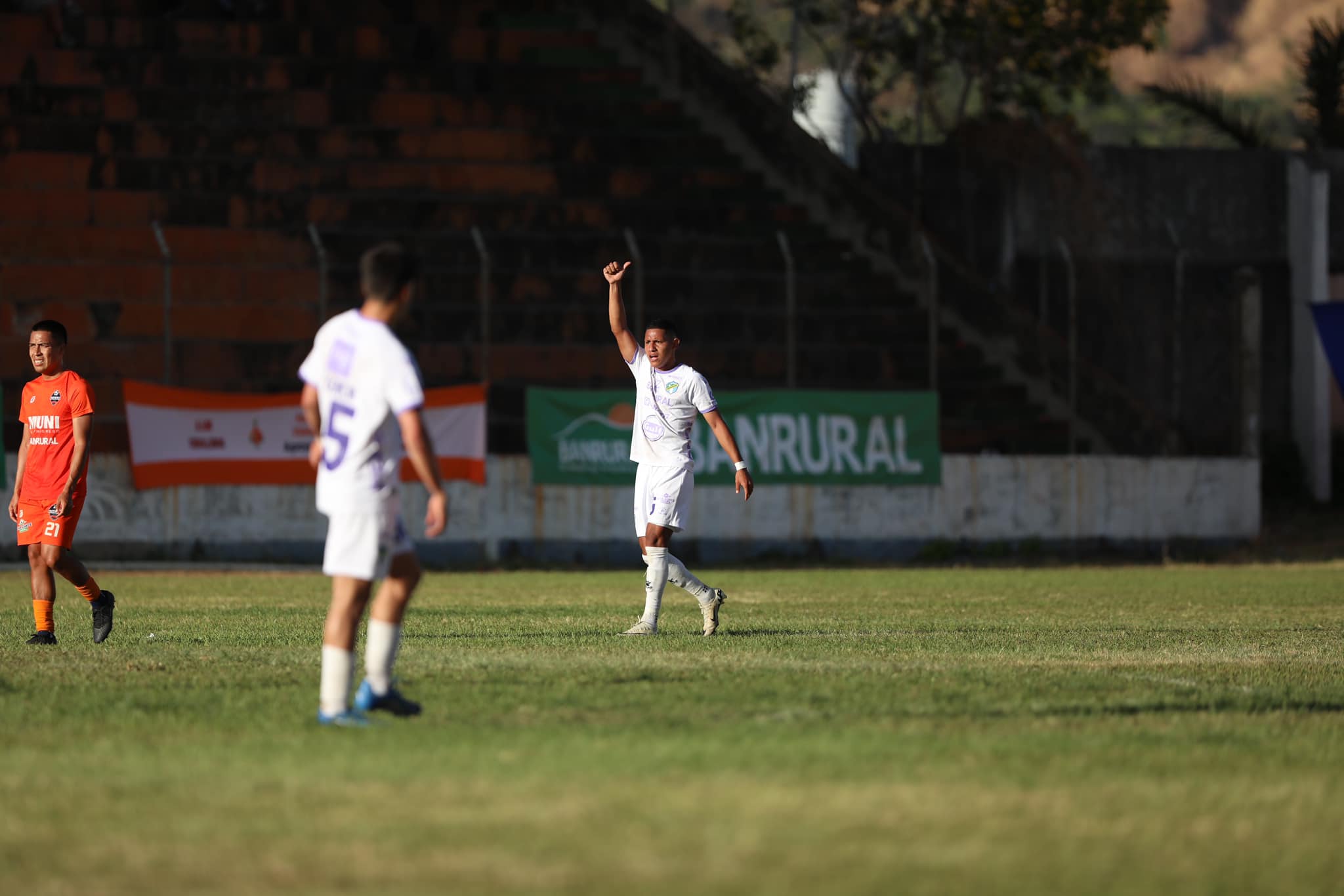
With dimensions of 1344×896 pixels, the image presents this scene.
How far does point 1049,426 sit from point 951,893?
25.9m

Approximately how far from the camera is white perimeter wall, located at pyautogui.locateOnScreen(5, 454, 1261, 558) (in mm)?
24359

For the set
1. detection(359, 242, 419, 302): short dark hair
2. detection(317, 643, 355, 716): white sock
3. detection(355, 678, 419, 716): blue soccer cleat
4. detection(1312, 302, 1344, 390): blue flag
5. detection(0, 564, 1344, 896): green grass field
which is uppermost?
detection(1312, 302, 1344, 390): blue flag

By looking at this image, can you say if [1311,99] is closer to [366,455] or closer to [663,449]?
[663,449]

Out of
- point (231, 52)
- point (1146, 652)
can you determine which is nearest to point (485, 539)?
point (231, 52)

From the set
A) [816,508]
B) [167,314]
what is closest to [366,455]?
[167,314]

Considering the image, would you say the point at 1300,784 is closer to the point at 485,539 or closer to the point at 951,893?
the point at 951,893

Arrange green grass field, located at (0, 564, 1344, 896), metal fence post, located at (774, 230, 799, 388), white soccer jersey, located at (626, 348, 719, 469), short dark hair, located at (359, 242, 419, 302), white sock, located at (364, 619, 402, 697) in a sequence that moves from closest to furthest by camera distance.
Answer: green grass field, located at (0, 564, 1344, 896) < short dark hair, located at (359, 242, 419, 302) < white sock, located at (364, 619, 402, 697) < white soccer jersey, located at (626, 348, 719, 469) < metal fence post, located at (774, 230, 799, 388)

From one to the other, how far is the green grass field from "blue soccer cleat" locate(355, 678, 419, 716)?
88mm

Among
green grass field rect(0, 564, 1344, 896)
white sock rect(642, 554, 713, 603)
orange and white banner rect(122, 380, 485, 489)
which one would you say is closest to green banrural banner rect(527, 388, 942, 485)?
orange and white banner rect(122, 380, 485, 489)

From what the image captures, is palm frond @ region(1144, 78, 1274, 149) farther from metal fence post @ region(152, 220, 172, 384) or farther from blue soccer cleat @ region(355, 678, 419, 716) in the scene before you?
blue soccer cleat @ region(355, 678, 419, 716)

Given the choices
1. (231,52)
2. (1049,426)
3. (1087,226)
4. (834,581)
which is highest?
(231,52)

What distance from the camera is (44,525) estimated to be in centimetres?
1173

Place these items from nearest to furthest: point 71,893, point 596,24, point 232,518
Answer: point 71,893, point 232,518, point 596,24

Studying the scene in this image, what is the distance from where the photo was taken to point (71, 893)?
15.7ft
